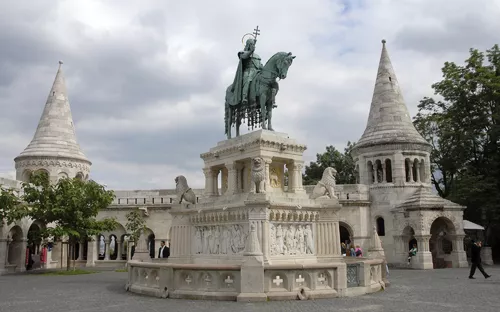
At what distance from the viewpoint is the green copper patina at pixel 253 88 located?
46.6 ft

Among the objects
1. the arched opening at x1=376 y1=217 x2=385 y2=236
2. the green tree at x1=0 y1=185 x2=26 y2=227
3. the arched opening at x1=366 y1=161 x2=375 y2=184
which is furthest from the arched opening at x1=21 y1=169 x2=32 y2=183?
the arched opening at x1=376 y1=217 x2=385 y2=236

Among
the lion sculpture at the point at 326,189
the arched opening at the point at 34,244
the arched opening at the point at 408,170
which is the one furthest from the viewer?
the arched opening at the point at 408,170

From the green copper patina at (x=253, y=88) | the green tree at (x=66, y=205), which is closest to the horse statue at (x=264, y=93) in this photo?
the green copper patina at (x=253, y=88)

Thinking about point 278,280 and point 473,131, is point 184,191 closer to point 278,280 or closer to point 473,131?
point 278,280

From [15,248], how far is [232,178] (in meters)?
17.9

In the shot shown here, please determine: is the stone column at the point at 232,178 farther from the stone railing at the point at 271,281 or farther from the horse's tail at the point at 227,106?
the stone railing at the point at 271,281

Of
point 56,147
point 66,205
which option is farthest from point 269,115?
point 56,147

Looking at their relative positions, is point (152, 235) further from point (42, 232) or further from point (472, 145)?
point (472, 145)

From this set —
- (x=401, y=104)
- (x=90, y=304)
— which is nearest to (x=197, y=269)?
(x=90, y=304)

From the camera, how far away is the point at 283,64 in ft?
46.0

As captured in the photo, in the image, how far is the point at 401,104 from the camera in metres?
30.7

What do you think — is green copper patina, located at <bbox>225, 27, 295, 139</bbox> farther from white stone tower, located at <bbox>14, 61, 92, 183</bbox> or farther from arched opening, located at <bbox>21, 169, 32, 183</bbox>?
arched opening, located at <bbox>21, 169, 32, 183</bbox>

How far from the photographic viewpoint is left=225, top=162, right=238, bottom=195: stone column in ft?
A: 47.1

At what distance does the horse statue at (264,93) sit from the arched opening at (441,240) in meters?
16.8
